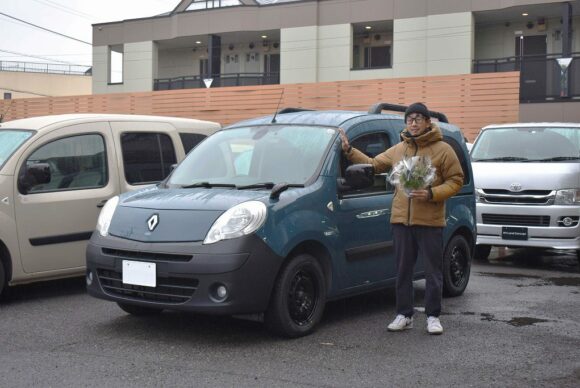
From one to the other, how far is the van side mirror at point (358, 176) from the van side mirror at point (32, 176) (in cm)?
293

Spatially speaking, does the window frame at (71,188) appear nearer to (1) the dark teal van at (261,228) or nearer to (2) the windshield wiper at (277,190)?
(1) the dark teal van at (261,228)

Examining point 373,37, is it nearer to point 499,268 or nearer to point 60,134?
point 499,268

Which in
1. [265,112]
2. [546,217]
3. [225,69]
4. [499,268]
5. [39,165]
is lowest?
[499,268]

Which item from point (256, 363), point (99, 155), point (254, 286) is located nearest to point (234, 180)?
point (254, 286)

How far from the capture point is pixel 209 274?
5164 millimetres

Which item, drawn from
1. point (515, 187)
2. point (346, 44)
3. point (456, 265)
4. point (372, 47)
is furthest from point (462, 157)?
point (372, 47)

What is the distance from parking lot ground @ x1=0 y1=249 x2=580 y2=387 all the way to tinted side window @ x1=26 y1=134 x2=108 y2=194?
113cm

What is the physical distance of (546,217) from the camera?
32.7 ft

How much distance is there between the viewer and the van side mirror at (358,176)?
576 centimetres

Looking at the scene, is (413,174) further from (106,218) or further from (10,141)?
(10,141)

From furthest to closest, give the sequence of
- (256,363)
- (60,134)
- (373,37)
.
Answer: (373,37), (60,134), (256,363)

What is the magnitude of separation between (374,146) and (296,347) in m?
2.17

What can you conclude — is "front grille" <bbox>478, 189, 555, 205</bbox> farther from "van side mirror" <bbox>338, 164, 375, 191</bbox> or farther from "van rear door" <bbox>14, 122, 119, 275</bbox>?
"van rear door" <bbox>14, 122, 119, 275</bbox>

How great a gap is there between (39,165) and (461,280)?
14.3ft
